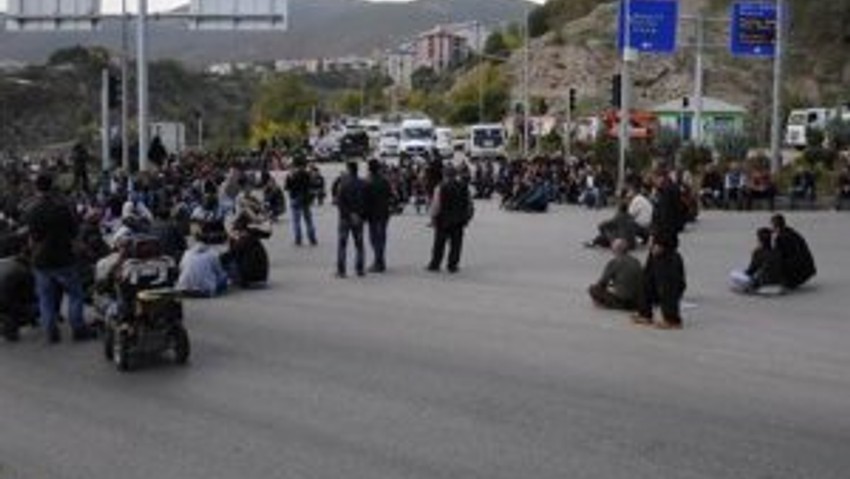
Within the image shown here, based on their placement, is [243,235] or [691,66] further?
[691,66]

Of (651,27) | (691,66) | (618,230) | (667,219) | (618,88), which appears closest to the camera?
(667,219)

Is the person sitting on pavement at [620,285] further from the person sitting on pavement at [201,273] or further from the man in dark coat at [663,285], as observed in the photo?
the person sitting on pavement at [201,273]

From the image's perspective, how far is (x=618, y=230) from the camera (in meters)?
24.9

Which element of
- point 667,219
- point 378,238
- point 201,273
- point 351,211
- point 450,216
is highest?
point 667,219

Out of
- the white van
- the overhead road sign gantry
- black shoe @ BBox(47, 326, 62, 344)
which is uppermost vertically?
the overhead road sign gantry

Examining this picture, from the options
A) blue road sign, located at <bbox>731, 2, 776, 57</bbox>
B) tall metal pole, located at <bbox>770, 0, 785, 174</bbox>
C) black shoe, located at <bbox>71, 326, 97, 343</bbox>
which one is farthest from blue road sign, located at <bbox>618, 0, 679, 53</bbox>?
black shoe, located at <bbox>71, 326, 97, 343</bbox>

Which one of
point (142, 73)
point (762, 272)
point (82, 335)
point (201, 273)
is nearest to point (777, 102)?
point (142, 73)

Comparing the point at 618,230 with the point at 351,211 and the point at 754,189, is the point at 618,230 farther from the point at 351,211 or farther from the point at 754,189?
the point at 754,189

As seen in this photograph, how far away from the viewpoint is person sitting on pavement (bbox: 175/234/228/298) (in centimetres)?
1859

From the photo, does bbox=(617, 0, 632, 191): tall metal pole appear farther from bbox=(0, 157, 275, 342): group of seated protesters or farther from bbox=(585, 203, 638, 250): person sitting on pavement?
bbox=(0, 157, 275, 342): group of seated protesters

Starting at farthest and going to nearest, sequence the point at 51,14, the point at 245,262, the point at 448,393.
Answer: the point at 51,14 < the point at 245,262 < the point at 448,393

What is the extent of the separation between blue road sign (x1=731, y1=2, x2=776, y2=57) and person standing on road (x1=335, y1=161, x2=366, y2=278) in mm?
24083

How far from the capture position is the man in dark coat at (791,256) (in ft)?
64.6

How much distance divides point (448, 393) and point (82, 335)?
200 inches
